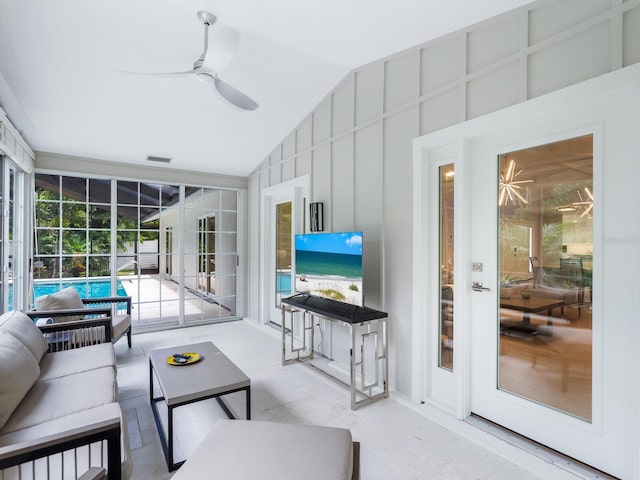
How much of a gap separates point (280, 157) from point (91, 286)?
3.18 meters

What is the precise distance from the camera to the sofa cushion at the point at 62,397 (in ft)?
5.72

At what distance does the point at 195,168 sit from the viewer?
Result: 529 cm

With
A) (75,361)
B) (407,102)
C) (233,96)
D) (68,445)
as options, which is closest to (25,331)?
(75,361)

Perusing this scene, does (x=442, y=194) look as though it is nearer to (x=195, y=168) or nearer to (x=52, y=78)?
(x=52, y=78)

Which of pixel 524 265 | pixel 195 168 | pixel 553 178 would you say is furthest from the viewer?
pixel 195 168

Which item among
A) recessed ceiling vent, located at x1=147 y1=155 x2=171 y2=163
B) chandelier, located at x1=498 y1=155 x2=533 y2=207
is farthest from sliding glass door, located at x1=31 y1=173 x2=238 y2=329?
chandelier, located at x1=498 y1=155 x2=533 y2=207

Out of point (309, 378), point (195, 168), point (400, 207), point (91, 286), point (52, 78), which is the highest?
point (52, 78)

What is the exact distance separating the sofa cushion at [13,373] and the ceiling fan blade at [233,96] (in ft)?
6.97

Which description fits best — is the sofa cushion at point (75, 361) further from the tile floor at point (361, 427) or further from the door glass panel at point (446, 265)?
the door glass panel at point (446, 265)

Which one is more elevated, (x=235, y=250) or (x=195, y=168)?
(x=195, y=168)

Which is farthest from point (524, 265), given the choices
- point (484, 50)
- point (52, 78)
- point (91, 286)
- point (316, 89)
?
point (91, 286)

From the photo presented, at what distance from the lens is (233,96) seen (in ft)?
8.55

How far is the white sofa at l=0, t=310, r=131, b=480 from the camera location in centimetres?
131

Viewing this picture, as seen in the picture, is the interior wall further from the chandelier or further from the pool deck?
the pool deck
